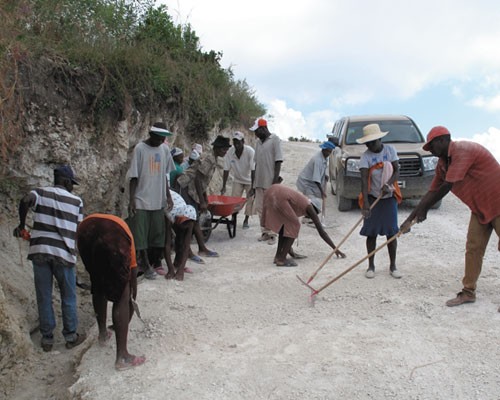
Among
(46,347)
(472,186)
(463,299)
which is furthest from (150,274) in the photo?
(472,186)

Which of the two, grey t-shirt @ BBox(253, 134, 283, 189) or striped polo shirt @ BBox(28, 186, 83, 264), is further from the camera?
grey t-shirt @ BBox(253, 134, 283, 189)

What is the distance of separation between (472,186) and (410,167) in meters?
4.63

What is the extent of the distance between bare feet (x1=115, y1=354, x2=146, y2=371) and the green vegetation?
2873 mm

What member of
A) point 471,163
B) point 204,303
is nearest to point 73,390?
point 204,303

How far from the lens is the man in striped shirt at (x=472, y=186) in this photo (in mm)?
4914

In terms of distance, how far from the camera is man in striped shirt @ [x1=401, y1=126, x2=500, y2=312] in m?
4.91

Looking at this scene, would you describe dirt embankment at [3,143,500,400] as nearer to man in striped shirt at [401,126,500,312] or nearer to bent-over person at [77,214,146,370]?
bent-over person at [77,214,146,370]

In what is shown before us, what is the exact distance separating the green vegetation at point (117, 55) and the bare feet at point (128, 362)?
9.43 feet

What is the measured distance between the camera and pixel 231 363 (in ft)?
13.6

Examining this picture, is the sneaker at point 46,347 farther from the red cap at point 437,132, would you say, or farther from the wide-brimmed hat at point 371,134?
the red cap at point 437,132

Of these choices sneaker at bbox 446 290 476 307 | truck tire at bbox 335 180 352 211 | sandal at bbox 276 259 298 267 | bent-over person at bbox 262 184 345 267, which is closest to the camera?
sneaker at bbox 446 290 476 307

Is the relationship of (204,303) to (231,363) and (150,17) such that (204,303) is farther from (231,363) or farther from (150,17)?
(150,17)

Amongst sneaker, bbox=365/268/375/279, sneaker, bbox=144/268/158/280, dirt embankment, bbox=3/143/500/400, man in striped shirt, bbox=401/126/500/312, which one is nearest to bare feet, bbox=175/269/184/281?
dirt embankment, bbox=3/143/500/400

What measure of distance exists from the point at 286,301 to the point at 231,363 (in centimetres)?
154
